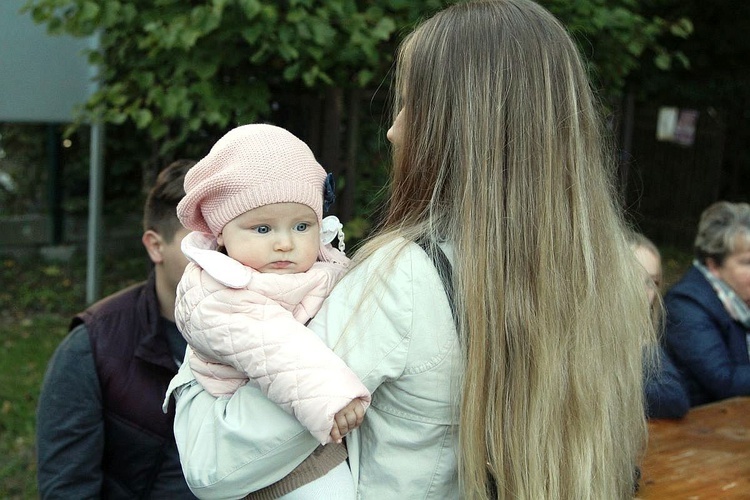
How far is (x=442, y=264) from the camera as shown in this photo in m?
1.62

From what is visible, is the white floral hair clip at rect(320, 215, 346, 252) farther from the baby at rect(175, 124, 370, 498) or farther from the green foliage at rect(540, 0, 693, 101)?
the green foliage at rect(540, 0, 693, 101)

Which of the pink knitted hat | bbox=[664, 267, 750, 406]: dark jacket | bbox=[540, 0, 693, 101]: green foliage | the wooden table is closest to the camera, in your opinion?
the pink knitted hat

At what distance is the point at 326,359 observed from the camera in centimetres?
158

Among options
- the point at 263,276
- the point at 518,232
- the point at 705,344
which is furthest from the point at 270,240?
the point at 705,344

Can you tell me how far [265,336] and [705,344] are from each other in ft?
7.77

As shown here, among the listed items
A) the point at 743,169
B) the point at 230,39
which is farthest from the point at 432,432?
the point at 743,169

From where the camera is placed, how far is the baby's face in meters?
1.77

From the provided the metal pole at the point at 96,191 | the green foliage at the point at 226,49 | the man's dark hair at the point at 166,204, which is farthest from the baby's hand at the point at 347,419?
the metal pole at the point at 96,191

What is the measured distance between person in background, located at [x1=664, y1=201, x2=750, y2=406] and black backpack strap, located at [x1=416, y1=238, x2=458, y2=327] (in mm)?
2171

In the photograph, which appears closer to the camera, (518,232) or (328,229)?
(518,232)

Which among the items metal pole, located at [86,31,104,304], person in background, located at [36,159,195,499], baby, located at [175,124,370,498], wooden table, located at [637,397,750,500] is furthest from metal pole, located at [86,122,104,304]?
baby, located at [175,124,370,498]

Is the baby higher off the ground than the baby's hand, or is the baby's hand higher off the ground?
the baby

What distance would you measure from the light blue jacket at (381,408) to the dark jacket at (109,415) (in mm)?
885

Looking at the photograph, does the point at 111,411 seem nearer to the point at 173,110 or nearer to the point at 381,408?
the point at 381,408
